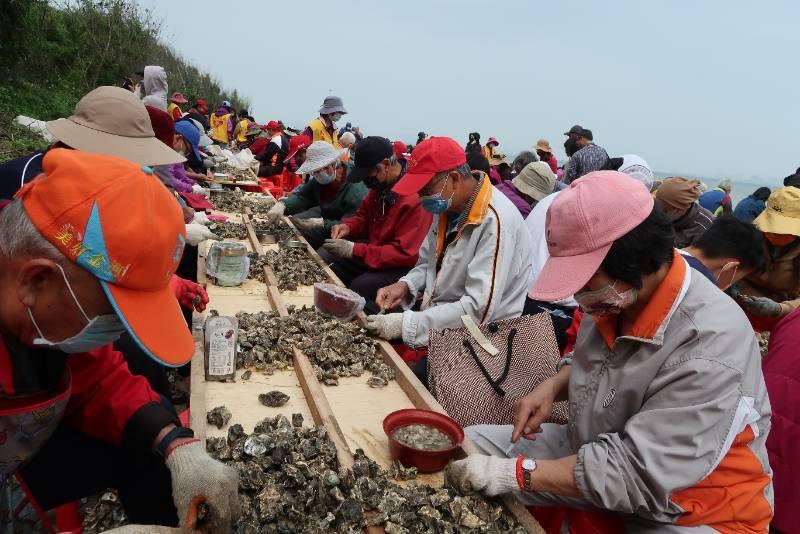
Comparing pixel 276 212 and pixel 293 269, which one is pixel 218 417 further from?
pixel 276 212

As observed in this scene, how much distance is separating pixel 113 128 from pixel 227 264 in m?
1.46

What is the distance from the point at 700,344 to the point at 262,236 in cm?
539

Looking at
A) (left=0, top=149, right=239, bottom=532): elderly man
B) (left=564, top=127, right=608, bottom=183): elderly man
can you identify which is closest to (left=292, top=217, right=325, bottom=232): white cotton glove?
(left=564, top=127, right=608, bottom=183): elderly man

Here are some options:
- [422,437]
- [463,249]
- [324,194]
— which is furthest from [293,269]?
[422,437]

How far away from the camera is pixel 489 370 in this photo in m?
3.30

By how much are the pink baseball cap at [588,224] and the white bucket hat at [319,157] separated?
4958 mm

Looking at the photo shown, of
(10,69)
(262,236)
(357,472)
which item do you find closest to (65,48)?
(10,69)

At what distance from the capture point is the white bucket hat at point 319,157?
267 inches

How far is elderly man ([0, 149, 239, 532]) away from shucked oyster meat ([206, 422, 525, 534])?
0.19m

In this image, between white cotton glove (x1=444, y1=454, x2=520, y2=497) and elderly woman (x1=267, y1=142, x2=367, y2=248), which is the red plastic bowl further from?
elderly woman (x1=267, y1=142, x2=367, y2=248)

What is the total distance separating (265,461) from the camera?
2.28m

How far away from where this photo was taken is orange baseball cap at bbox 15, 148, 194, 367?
1.45 meters

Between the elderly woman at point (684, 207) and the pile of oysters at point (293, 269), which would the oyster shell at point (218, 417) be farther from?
the elderly woman at point (684, 207)

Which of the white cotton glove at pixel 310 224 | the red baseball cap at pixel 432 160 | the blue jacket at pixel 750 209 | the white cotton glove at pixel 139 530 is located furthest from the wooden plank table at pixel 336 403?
the blue jacket at pixel 750 209
